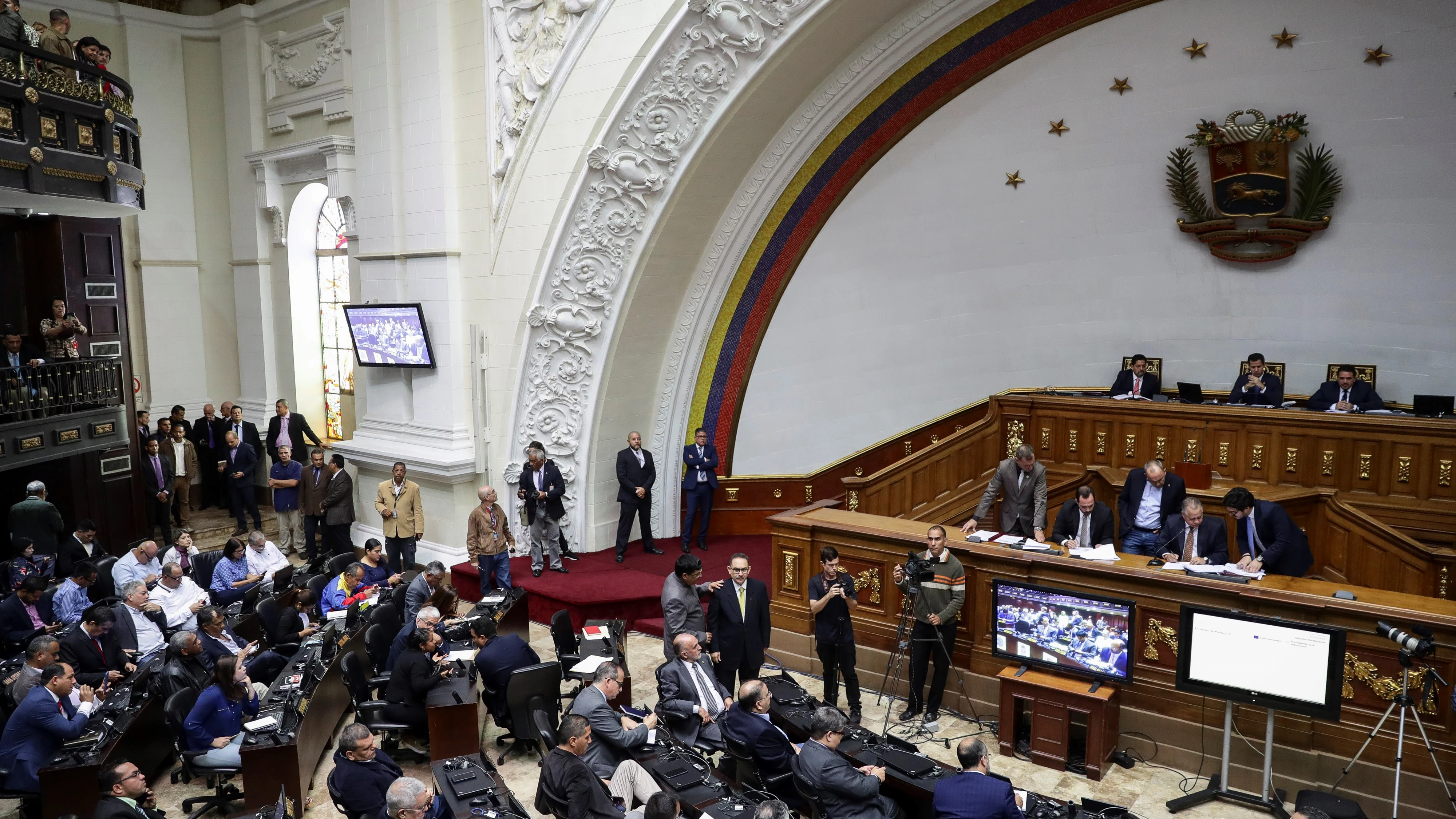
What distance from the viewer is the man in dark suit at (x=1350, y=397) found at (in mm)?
9180

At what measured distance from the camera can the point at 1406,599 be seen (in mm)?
5773

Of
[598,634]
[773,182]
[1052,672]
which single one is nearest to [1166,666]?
[1052,672]

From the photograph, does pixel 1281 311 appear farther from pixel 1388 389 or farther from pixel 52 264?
pixel 52 264

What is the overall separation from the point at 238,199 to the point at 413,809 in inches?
509

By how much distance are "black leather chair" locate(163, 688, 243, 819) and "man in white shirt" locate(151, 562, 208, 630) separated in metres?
1.85

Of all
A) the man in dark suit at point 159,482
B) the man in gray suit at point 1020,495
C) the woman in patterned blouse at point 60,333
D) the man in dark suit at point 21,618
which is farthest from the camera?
the man in dark suit at point 159,482

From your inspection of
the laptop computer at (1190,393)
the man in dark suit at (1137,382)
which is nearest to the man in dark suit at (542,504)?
the man in dark suit at (1137,382)

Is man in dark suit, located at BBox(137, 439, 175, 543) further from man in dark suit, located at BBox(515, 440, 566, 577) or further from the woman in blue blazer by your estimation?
the woman in blue blazer

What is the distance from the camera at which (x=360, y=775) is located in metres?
5.07

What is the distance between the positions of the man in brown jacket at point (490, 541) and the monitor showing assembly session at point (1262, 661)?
6102 mm

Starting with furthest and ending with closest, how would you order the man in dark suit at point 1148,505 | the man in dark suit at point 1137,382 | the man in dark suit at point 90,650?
1. the man in dark suit at point 1137,382
2. the man in dark suit at point 1148,505
3. the man in dark suit at point 90,650

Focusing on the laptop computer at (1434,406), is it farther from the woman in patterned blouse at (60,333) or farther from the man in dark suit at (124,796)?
the woman in patterned blouse at (60,333)

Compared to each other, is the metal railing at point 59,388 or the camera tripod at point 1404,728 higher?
the metal railing at point 59,388

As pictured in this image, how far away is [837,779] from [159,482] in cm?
1065
